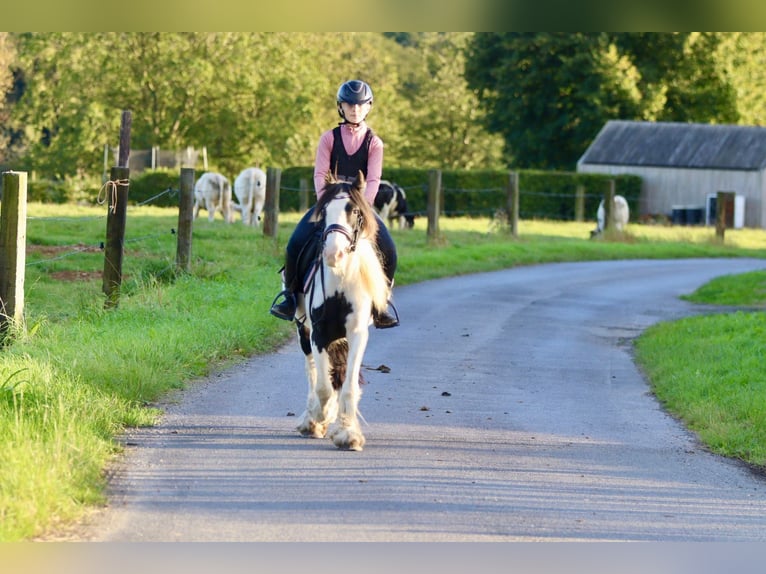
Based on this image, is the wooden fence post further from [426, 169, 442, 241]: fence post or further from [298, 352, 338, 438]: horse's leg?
[426, 169, 442, 241]: fence post

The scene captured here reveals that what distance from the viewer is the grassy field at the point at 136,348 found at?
7.00 metres

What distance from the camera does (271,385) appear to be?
10750 millimetres

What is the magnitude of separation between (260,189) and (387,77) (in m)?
46.7

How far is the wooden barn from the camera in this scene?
188ft

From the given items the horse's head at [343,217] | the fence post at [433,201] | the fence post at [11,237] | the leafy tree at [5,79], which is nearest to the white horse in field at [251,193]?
the fence post at [433,201]

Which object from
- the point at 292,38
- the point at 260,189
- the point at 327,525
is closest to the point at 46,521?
the point at 327,525

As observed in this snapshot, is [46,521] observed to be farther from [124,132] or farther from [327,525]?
[124,132]

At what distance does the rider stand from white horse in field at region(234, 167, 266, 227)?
70.8 ft

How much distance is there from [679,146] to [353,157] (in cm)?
5323

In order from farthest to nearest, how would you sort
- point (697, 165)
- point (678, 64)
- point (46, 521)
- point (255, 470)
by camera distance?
point (678, 64) < point (697, 165) < point (255, 470) < point (46, 521)

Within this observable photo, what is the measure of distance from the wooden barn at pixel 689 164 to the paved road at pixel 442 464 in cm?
4585

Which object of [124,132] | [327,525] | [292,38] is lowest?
[327,525]

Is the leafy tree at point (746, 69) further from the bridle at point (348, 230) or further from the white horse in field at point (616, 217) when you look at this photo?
the bridle at point (348, 230)

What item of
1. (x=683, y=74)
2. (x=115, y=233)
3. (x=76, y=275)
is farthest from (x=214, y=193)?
(x=683, y=74)
